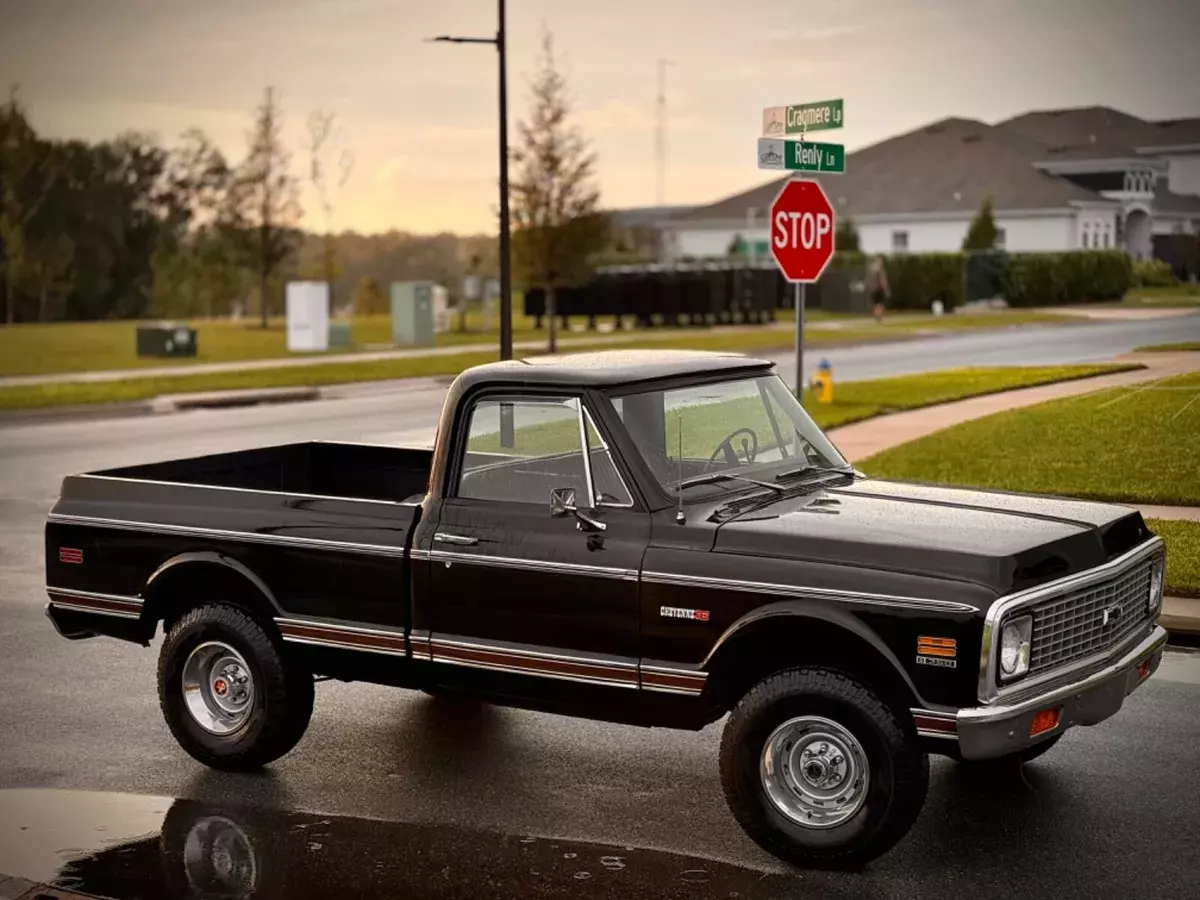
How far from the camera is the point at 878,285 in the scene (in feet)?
167

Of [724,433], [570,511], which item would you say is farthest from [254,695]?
[724,433]

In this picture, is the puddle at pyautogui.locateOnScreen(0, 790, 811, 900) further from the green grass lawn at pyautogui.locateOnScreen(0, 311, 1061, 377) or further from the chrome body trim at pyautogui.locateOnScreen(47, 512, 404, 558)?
the green grass lawn at pyautogui.locateOnScreen(0, 311, 1061, 377)

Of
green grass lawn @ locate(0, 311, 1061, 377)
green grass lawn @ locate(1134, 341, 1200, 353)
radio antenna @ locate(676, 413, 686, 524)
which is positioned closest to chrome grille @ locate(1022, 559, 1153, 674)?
radio antenna @ locate(676, 413, 686, 524)

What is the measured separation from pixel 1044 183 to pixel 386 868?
29.2 metres

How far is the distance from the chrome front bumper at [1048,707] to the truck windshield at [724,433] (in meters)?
1.54

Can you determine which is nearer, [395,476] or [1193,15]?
[395,476]

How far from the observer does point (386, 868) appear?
21.7 ft

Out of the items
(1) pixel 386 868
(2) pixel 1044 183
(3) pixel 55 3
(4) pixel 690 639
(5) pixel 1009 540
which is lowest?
(1) pixel 386 868

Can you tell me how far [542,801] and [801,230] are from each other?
31.1ft

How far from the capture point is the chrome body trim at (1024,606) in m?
6.16

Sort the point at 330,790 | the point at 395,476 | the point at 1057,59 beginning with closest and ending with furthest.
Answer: the point at 330,790, the point at 395,476, the point at 1057,59

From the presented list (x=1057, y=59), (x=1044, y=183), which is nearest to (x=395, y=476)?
(x=1057, y=59)

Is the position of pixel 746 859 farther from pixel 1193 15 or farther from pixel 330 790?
pixel 1193 15

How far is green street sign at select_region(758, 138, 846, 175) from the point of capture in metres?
14.0
